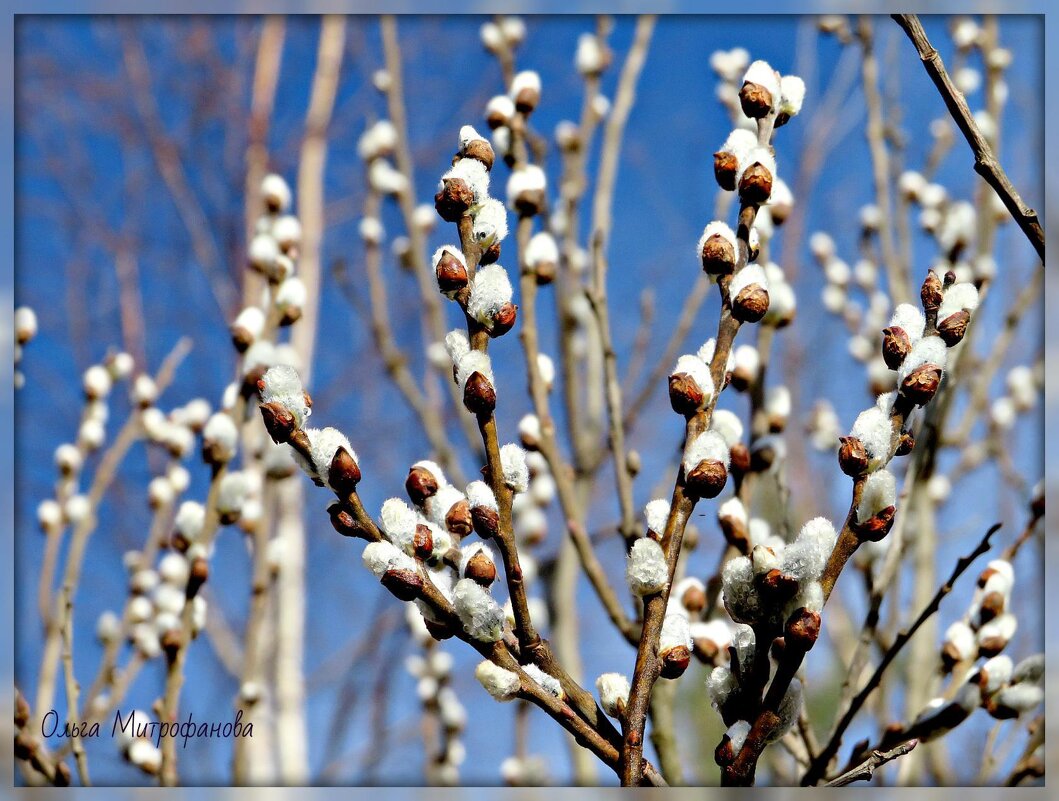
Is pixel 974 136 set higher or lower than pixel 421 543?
higher

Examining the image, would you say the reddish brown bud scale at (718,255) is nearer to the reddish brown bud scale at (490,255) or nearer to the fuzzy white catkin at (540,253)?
the reddish brown bud scale at (490,255)

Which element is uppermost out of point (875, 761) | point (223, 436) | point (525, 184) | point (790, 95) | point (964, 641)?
point (525, 184)

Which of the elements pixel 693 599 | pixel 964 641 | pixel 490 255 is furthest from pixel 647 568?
pixel 964 641

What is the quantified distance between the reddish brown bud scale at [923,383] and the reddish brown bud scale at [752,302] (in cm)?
11

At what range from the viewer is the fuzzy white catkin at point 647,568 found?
0.62 meters

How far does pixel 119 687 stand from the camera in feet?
4.17

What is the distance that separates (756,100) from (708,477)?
0.33m

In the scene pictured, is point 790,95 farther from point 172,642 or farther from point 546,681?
point 172,642

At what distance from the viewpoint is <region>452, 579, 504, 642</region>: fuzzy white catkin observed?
2.00 ft

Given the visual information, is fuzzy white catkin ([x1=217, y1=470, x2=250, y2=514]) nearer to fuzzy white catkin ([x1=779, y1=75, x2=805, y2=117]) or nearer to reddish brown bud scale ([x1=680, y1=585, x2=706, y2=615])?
reddish brown bud scale ([x1=680, y1=585, x2=706, y2=615])

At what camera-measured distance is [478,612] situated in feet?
2.00

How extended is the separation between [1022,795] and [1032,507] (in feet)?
1.05

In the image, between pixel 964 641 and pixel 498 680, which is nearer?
pixel 498 680

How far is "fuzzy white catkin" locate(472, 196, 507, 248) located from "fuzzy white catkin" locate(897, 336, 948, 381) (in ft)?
0.99
